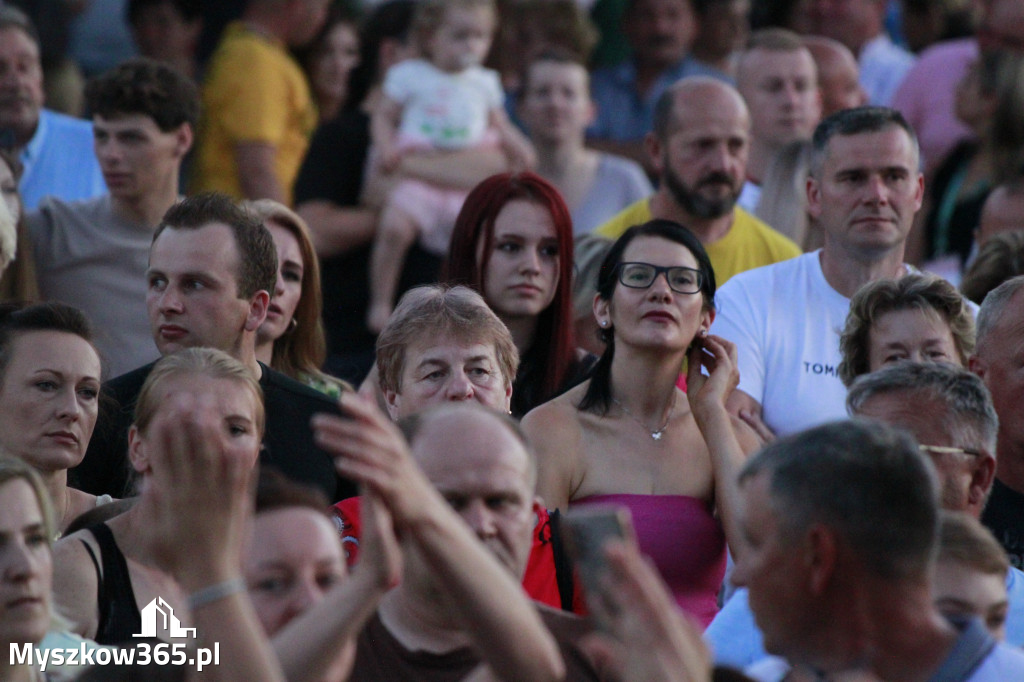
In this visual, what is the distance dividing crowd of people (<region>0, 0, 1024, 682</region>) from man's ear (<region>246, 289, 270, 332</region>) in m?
0.02

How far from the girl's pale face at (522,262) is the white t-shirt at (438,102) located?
2.12m

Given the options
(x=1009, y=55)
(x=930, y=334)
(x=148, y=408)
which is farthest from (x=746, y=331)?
(x=1009, y=55)

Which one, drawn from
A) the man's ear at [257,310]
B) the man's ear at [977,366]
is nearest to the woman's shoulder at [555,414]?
the man's ear at [257,310]

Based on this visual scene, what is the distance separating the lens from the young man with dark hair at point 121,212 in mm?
5980

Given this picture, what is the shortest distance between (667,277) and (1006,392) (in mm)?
1098

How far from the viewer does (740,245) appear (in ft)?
21.5

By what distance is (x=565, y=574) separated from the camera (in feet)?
13.4

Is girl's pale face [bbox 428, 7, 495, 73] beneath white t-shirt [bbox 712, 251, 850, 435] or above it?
above

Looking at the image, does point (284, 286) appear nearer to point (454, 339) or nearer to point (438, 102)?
point (454, 339)

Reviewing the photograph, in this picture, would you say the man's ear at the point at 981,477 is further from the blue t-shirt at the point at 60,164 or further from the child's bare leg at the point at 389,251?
the blue t-shirt at the point at 60,164

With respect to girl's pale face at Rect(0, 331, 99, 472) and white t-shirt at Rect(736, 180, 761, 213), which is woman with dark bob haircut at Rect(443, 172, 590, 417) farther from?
white t-shirt at Rect(736, 180, 761, 213)

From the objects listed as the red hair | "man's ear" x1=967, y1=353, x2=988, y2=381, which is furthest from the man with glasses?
the red hair

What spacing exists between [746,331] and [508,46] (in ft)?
13.9

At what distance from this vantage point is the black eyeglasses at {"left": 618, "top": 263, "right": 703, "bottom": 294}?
4996 millimetres
